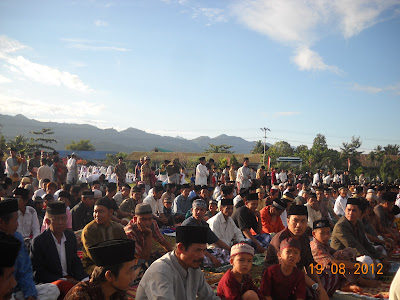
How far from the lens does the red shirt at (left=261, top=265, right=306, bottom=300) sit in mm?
3834

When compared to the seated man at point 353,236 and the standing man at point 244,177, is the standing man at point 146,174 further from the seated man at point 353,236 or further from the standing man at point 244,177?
the seated man at point 353,236

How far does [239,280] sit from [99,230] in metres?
2.01

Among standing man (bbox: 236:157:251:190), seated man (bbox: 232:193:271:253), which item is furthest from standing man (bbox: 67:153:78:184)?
seated man (bbox: 232:193:271:253)

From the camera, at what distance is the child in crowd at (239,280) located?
11.6 feet

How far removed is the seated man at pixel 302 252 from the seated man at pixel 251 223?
1.99 metres

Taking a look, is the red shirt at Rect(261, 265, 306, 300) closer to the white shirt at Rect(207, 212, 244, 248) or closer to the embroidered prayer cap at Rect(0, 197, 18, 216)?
the white shirt at Rect(207, 212, 244, 248)

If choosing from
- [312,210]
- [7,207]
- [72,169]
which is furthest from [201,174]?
[7,207]

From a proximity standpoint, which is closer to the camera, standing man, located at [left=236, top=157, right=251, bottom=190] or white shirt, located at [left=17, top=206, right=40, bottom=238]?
white shirt, located at [left=17, top=206, right=40, bottom=238]

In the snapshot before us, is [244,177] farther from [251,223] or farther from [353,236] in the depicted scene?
[353,236]

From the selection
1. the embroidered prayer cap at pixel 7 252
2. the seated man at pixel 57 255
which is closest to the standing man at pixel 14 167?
the seated man at pixel 57 255

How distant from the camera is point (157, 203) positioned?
29.6ft

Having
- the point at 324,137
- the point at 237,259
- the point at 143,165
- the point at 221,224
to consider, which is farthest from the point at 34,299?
the point at 324,137

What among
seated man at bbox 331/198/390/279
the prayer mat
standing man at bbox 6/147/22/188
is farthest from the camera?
standing man at bbox 6/147/22/188

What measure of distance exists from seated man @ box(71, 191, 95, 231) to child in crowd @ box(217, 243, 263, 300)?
13.1 feet
